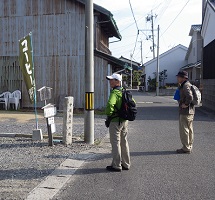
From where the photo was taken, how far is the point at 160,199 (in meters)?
4.17

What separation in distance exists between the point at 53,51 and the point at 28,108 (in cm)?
347

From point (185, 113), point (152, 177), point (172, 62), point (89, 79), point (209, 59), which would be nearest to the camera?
point (152, 177)

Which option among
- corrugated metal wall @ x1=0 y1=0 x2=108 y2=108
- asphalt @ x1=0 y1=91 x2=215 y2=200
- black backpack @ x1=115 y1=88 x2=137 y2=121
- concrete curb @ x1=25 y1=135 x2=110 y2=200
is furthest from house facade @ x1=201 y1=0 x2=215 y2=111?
black backpack @ x1=115 y1=88 x2=137 y2=121

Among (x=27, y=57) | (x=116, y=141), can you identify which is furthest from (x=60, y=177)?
(x=27, y=57)

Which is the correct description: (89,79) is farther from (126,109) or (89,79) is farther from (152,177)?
(152,177)

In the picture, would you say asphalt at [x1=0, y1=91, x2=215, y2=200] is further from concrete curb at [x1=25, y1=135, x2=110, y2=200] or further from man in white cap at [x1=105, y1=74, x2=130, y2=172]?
man in white cap at [x1=105, y1=74, x2=130, y2=172]

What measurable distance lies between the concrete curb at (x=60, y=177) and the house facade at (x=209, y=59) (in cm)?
1163

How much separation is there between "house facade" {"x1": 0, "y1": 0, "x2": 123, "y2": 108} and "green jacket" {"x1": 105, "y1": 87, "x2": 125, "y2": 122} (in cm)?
984

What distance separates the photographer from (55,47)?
15.7 meters

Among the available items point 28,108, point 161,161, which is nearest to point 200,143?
point 161,161

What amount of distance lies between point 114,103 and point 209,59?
1445 centimetres

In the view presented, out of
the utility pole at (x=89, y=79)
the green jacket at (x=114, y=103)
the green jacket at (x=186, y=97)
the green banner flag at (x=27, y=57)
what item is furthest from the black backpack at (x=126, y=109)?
the green banner flag at (x=27, y=57)

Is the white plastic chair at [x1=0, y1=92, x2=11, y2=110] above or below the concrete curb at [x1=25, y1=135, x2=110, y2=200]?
above

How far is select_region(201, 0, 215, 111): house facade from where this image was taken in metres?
16.9
